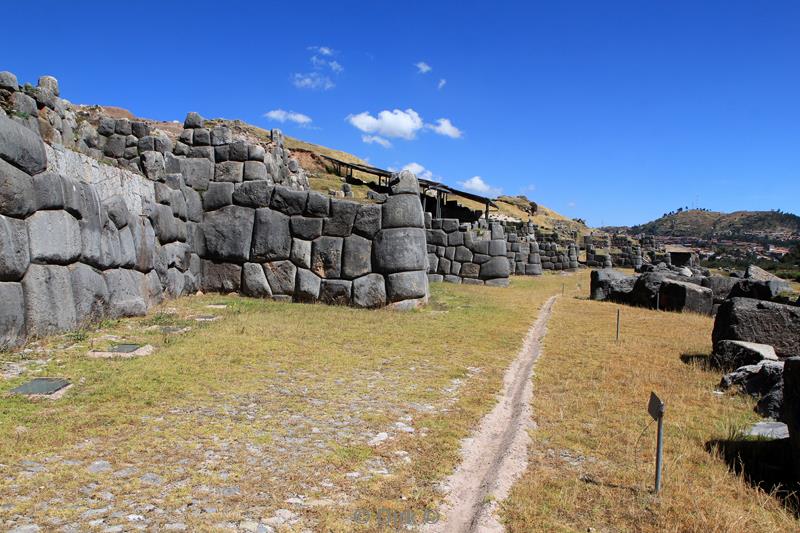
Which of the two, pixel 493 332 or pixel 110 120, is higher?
pixel 110 120

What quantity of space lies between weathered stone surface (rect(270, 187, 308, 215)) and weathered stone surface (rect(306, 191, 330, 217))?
117 mm

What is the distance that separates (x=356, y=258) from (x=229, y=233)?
3021mm

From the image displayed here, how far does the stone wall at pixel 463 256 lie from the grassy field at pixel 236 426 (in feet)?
44.7

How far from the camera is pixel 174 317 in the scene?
9789 mm

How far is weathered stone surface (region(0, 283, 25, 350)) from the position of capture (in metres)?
6.43

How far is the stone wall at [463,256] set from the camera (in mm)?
22766

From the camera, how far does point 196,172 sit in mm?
13188

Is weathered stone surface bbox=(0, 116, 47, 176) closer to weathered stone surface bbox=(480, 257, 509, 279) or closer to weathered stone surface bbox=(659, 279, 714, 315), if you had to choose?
weathered stone surface bbox=(659, 279, 714, 315)

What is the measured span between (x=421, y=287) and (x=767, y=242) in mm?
90163

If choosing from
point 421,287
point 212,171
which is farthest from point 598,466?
point 212,171

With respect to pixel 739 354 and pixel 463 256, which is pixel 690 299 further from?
pixel 463 256

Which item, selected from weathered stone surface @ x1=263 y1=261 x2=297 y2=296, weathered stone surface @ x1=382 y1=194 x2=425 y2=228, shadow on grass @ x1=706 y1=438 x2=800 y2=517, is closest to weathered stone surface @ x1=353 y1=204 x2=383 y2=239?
weathered stone surface @ x1=382 y1=194 x2=425 y2=228

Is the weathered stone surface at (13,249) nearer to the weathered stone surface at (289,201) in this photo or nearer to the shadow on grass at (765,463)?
the weathered stone surface at (289,201)

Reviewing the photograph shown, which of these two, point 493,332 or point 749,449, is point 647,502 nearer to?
point 749,449
